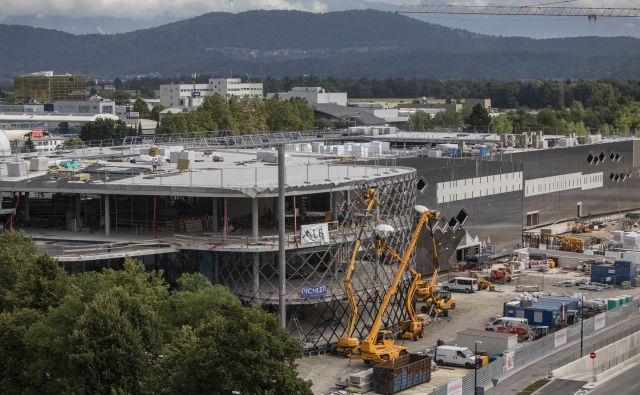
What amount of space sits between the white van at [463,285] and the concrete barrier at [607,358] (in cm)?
1003

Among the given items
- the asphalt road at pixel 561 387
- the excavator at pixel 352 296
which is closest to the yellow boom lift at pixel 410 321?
the excavator at pixel 352 296

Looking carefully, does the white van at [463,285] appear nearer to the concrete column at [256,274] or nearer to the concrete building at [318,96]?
the concrete column at [256,274]

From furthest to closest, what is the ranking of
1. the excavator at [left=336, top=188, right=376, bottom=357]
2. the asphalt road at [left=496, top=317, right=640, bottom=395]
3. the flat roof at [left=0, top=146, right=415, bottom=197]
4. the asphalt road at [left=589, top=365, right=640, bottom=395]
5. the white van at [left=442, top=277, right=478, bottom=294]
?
the white van at [left=442, top=277, right=478, bottom=294], the flat roof at [left=0, top=146, right=415, bottom=197], the excavator at [left=336, top=188, right=376, bottom=357], the asphalt road at [left=589, top=365, right=640, bottom=395], the asphalt road at [left=496, top=317, right=640, bottom=395]

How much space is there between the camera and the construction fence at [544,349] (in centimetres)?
3344

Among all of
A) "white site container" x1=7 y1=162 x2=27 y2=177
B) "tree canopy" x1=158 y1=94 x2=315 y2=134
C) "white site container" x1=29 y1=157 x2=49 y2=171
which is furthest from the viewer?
"tree canopy" x1=158 y1=94 x2=315 y2=134

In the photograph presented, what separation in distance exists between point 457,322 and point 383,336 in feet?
20.4

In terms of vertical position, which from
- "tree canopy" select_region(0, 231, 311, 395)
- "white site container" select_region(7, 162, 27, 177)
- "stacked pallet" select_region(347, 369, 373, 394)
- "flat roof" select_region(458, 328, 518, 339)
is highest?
"white site container" select_region(7, 162, 27, 177)

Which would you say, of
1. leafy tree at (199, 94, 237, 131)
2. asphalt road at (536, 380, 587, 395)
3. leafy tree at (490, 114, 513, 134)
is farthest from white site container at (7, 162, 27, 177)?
leafy tree at (490, 114, 513, 134)

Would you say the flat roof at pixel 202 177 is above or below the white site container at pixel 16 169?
below

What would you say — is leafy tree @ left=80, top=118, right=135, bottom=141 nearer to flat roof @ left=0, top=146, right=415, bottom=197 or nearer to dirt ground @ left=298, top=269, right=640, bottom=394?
flat roof @ left=0, top=146, right=415, bottom=197

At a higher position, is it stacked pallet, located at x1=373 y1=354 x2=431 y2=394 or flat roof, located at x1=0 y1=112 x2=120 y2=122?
flat roof, located at x1=0 y1=112 x2=120 y2=122

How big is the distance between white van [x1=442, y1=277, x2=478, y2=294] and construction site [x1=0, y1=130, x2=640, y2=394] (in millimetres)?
50

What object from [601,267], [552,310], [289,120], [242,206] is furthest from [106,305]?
[289,120]

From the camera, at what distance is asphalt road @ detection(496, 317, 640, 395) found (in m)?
35.1
